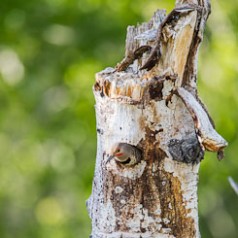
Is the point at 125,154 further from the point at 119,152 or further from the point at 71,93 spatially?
the point at 71,93

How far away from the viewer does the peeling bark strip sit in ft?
9.37

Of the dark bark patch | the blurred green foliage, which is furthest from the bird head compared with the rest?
the blurred green foliage

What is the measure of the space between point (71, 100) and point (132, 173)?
554cm

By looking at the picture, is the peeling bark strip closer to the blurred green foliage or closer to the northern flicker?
the northern flicker

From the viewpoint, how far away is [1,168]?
10.4 meters

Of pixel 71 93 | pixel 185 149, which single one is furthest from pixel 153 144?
pixel 71 93

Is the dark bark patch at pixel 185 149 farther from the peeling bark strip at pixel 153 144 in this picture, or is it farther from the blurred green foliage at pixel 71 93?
the blurred green foliage at pixel 71 93

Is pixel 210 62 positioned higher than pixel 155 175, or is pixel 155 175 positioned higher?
pixel 210 62

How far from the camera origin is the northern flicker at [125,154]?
2.81 metres

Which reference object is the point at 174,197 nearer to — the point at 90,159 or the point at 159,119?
the point at 159,119

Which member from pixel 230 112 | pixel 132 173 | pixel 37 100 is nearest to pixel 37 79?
pixel 37 100

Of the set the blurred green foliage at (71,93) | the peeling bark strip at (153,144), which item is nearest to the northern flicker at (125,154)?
the peeling bark strip at (153,144)

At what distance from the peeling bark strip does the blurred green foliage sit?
374 centimetres

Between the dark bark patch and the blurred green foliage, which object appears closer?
the dark bark patch
